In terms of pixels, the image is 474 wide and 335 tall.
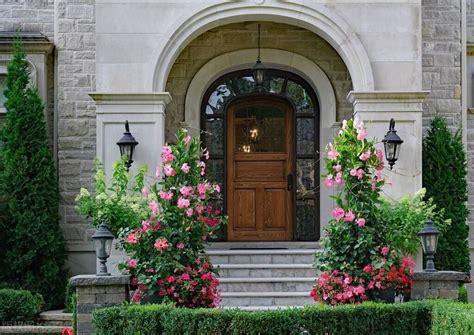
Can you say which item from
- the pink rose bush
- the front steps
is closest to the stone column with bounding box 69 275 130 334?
the front steps

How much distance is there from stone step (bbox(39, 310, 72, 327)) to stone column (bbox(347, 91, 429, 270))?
4267mm

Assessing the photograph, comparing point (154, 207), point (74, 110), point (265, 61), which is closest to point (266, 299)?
point (154, 207)

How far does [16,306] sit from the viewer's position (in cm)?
1015

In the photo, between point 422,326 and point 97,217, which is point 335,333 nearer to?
point 422,326

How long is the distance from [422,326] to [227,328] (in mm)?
1891

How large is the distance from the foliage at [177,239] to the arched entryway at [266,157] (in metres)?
3.22

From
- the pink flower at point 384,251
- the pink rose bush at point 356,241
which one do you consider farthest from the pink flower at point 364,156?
the pink flower at point 384,251

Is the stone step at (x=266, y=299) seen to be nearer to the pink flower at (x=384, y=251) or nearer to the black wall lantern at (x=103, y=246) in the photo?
the pink flower at (x=384, y=251)

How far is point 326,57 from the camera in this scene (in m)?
12.1

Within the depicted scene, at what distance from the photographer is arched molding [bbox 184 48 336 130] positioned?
1206 cm

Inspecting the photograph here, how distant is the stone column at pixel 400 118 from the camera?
10.6 meters

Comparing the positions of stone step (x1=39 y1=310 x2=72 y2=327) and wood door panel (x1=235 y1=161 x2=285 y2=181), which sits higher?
wood door panel (x1=235 y1=161 x2=285 y2=181)

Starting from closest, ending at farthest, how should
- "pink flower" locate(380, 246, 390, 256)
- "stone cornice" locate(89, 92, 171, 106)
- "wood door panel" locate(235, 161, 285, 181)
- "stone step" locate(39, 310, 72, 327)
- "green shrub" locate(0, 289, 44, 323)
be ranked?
1. "pink flower" locate(380, 246, 390, 256)
2. "green shrub" locate(0, 289, 44, 323)
3. "stone step" locate(39, 310, 72, 327)
4. "stone cornice" locate(89, 92, 171, 106)
5. "wood door panel" locate(235, 161, 285, 181)

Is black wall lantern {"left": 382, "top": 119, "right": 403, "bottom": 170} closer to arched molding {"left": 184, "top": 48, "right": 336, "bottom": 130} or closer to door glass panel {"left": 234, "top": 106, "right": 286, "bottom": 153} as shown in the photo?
arched molding {"left": 184, "top": 48, "right": 336, "bottom": 130}
